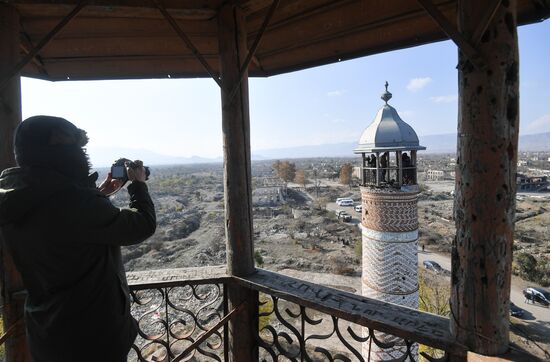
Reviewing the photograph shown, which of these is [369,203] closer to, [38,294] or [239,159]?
[239,159]

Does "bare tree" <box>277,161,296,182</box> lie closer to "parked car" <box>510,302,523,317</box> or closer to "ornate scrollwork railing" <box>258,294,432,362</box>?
"ornate scrollwork railing" <box>258,294,432,362</box>

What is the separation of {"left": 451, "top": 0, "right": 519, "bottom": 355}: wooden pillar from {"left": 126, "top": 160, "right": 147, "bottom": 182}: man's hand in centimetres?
145

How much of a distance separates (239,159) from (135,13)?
118 cm

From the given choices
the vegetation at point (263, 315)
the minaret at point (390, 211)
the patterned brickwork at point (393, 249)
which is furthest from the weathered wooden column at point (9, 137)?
the patterned brickwork at point (393, 249)

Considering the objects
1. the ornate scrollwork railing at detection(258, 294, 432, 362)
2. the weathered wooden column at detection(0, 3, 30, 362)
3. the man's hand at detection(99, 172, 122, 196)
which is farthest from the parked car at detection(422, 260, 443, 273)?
the man's hand at detection(99, 172, 122, 196)

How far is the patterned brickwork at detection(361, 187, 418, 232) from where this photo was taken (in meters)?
10.2

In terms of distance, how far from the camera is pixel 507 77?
1.36 metres

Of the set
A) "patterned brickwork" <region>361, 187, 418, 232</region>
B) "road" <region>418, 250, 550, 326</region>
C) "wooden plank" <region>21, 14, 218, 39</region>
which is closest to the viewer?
"wooden plank" <region>21, 14, 218, 39</region>

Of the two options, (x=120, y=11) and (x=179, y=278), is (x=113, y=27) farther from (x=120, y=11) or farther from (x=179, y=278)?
(x=179, y=278)

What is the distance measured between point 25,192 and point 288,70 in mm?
2637

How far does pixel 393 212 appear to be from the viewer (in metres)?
10.3

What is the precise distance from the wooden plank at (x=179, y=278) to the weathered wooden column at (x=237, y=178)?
0.37 feet

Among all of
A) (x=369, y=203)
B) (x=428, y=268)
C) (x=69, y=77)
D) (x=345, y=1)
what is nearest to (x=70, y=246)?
(x=345, y=1)

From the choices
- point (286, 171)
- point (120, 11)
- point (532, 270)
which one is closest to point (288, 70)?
point (120, 11)
